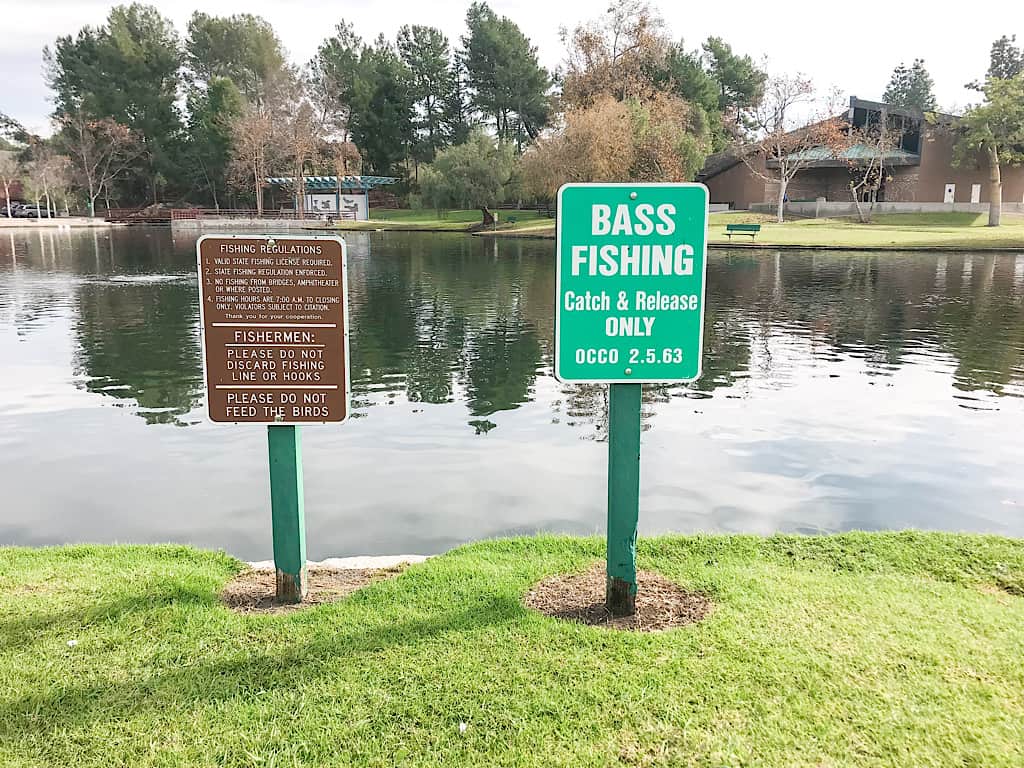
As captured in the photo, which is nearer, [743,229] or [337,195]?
[743,229]

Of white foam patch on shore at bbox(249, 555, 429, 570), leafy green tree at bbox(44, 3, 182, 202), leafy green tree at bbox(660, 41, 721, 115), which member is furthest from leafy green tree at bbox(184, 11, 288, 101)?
white foam patch on shore at bbox(249, 555, 429, 570)

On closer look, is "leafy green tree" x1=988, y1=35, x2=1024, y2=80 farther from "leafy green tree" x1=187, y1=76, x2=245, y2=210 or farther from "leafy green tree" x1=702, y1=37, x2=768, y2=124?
"leafy green tree" x1=187, y1=76, x2=245, y2=210

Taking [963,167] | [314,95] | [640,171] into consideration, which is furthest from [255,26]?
[963,167]

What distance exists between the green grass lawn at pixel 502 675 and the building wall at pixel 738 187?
5820cm

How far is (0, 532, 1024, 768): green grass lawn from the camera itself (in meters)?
3.05

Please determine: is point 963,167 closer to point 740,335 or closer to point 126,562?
point 740,335

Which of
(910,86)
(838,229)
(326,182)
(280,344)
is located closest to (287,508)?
(280,344)

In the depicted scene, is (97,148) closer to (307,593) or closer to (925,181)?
(925,181)

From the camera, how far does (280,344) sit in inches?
164

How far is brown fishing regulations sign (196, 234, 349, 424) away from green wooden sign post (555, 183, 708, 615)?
109 cm

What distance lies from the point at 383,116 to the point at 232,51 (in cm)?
1935

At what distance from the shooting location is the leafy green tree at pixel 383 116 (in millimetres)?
72438

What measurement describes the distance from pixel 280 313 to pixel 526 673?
1991mm

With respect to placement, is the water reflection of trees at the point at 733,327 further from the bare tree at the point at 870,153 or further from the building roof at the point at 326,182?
the building roof at the point at 326,182
